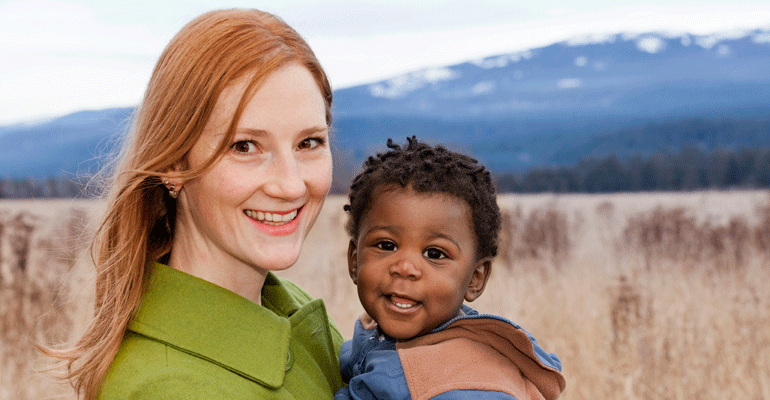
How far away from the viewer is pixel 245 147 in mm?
1956

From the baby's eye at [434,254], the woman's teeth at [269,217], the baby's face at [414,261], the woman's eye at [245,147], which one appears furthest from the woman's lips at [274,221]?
the baby's eye at [434,254]

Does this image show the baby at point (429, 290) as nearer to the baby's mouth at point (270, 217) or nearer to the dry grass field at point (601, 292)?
the baby's mouth at point (270, 217)

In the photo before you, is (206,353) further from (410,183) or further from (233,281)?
(410,183)

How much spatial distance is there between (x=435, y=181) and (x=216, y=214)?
2.49 ft

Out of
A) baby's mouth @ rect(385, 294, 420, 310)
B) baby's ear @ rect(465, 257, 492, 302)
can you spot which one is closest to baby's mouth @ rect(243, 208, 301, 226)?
baby's mouth @ rect(385, 294, 420, 310)

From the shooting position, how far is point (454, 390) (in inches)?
77.0

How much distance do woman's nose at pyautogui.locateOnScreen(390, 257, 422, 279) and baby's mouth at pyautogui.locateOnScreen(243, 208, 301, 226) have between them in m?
0.41

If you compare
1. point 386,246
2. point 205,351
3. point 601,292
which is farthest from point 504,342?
point 601,292

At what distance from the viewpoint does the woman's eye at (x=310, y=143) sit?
2.08m

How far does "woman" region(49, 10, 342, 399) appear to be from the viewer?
1.86 metres

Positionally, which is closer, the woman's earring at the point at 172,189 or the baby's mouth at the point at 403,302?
the woman's earring at the point at 172,189

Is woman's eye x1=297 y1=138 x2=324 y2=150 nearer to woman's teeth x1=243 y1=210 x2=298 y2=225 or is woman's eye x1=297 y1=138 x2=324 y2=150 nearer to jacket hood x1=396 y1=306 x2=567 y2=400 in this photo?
woman's teeth x1=243 y1=210 x2=298 y2=225

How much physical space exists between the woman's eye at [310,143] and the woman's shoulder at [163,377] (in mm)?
706

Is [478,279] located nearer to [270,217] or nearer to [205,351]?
[270,217]
